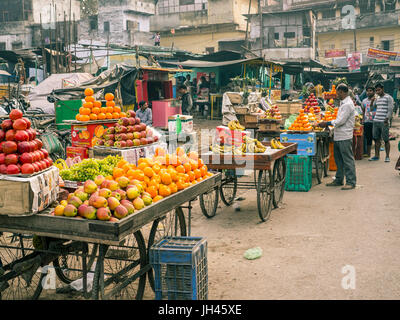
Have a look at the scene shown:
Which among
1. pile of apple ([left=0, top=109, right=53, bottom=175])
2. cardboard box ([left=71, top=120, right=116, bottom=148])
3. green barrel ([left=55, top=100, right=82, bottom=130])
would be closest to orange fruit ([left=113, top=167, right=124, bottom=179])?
pile of apple ([left=0, top=109, right=53, bottom=175])

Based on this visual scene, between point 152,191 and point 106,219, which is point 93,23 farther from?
point 106,219

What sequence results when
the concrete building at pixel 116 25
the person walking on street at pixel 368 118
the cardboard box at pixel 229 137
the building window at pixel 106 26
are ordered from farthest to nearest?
the building window at pixel 106 26
the concrete building at pixel 116 25
the person walking on street at pixel 368 118
the cardboard box at pixel 229 137

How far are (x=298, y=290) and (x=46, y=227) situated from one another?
2448 mm

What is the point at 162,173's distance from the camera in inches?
167

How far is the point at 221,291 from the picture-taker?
4.27 meters

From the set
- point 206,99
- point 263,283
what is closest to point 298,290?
point 263,283

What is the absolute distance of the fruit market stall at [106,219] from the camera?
3182 mm

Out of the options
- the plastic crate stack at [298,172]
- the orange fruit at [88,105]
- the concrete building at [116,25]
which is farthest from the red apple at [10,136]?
the concrete building at [116,25]

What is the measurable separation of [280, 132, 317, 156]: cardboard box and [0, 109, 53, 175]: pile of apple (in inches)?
236

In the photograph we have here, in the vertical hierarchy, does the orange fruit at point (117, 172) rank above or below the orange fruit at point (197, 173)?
above

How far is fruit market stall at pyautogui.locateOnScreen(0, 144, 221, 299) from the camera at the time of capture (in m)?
3.18

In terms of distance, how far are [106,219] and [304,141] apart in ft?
20.3

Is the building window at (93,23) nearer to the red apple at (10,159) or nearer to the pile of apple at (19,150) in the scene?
the pile of apple at (19,150)

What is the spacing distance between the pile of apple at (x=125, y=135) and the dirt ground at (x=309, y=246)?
1.56m
